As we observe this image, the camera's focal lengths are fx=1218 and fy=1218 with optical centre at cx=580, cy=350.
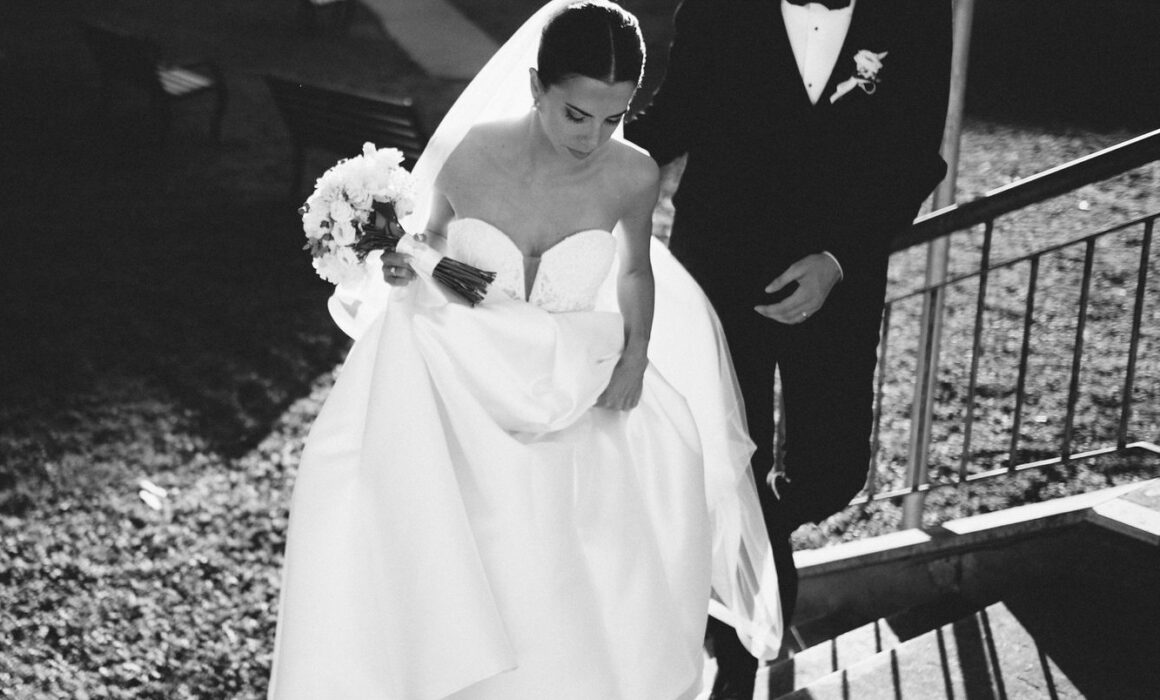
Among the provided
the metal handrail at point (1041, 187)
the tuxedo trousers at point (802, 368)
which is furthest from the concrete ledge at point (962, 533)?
the metal handrail at point (1041, 187)

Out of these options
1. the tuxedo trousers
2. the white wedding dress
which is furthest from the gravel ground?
the tuxedo trousers

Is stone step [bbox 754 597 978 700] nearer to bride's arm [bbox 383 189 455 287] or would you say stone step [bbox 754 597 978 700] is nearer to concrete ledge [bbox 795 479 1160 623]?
concrete ledge [bbox 795 479 1160 623]

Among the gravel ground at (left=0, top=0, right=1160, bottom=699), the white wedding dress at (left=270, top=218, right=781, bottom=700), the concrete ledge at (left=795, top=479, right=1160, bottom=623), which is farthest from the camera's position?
the gravel ground at (left=0, top=0, right=1160, bottom=699)

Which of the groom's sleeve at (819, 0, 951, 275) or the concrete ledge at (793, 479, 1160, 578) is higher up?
the groom's sleeve at (819, 0, 951, 275)

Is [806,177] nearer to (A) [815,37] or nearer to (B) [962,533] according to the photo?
(A) [815,37]

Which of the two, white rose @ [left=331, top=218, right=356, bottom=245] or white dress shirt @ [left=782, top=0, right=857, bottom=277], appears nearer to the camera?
white rose @ [left=331, top=218, right=356, bottom=245]

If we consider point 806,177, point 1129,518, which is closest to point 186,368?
point 806,177

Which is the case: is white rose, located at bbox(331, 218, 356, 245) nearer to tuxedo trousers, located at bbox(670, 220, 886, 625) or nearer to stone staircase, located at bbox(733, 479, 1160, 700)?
tuxedo trousers, located at bbox(670, 220, 886, 625)

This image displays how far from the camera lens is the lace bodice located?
9.75 ft

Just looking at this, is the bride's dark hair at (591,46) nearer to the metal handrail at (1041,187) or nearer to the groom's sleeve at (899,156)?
the groom's sleeve at (899,156)

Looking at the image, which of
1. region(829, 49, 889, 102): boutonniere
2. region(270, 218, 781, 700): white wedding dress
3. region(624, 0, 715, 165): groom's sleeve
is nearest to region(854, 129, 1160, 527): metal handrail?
region(829, 49, 889, 102): boutonniere

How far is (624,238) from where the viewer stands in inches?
123

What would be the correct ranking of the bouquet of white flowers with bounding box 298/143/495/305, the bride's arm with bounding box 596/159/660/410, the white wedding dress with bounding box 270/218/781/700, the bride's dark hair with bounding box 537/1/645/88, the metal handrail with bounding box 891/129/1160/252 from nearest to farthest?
the bride's dark hair with bounding box 537/1/645/88 < the white wedding dress with bounding box 270/218/781/700 < the bouquet of white flowers with bounding box 298/143/495/305 < the bride's arm with bounding box 596/159/660/410 < the metal handrail with bounding box 891/129/1160/252

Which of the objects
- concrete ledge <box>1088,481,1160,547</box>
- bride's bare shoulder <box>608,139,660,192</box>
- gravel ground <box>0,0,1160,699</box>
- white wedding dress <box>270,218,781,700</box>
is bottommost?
gravel ground <box>0,0,1160,699</box>
